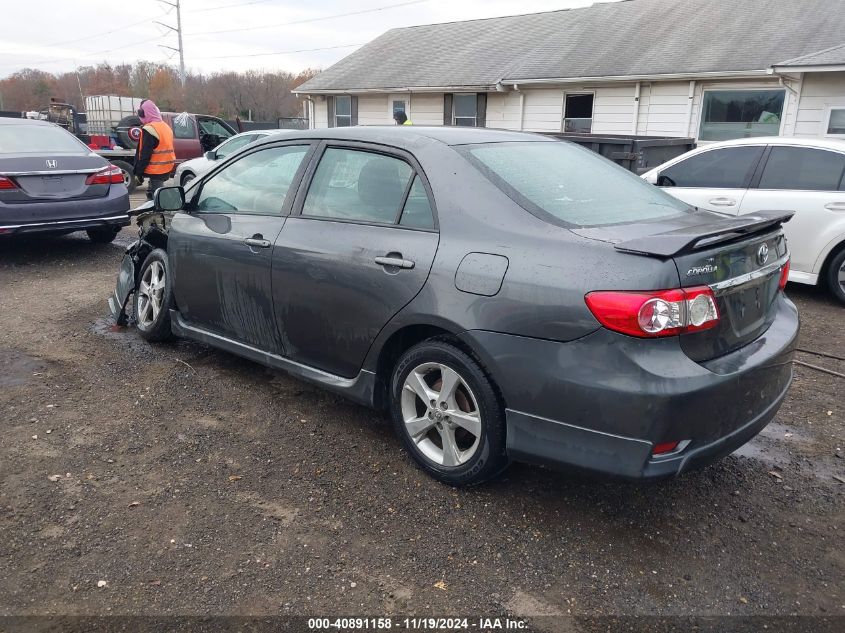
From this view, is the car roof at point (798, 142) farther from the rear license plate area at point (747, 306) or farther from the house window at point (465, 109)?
the house window at point (465, 109)

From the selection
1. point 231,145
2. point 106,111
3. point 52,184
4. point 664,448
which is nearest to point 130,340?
point 52,184

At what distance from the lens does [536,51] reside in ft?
59.0

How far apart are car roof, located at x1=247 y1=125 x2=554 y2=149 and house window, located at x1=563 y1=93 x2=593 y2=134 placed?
13.2 metres

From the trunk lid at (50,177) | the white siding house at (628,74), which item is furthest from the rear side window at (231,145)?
the white siding house at (628,74)

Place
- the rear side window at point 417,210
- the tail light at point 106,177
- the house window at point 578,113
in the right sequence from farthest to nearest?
1. the house window at point 578,113
2. the tail light at point 106,177
3. the rear side window at point 417,210

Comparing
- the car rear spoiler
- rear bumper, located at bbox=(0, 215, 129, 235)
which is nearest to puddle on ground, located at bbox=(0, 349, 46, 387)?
rear bumper, located at bbox=(0, 215, 129, 235)

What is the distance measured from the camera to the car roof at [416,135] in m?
3.45

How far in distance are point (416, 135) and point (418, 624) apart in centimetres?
229

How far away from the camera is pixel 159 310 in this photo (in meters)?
5.02

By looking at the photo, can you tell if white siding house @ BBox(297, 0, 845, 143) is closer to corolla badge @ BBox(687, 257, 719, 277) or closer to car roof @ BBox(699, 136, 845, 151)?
car roof @ BBox(699, 136, 845, 151)

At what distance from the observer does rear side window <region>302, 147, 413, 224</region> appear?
3418 mm

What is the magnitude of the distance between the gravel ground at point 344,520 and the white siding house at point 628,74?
11.0 metres

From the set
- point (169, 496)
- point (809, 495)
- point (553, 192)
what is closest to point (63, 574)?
point (169, 496)

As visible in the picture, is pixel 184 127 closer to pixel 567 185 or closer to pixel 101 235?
pixel 101 235
